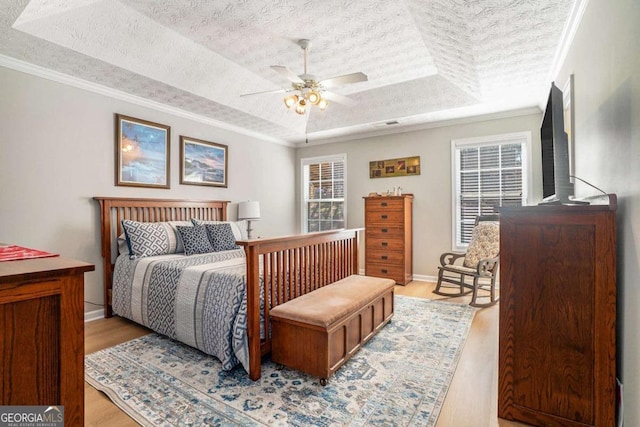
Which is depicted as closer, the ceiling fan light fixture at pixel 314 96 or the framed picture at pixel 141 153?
the ceiling fan light fixture at pixel 314 96

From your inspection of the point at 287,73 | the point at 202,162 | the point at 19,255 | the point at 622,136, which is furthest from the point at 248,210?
the point at 622,136

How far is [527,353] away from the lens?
64.7 inches

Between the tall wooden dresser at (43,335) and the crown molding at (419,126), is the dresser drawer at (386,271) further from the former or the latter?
the tall wooden dresser at (43,335)

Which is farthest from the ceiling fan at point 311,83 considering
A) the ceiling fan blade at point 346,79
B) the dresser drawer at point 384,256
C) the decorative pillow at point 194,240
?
the dresser drawer at point 384,256

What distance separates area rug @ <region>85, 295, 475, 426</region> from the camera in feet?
5.71

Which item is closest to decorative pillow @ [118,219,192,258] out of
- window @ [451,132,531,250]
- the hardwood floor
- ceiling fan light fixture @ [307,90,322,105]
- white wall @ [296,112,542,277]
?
the hardwood floor

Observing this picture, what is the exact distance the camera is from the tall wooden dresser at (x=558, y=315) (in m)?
1.46

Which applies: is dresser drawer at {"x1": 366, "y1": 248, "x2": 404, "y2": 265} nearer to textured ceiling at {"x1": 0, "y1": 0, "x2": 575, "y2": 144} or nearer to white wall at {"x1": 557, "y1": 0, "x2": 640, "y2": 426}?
textured ceiling at {"x1": 0, "y1": 0, "x2": 575, "y2": 144}

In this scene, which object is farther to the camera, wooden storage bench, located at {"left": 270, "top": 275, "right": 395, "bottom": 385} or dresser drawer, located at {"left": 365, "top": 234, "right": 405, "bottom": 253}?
dresser drawer, located at {"left": 365, "top": 234, "right": 405, "bottom": 253}

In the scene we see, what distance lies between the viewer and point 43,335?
960 millimetres

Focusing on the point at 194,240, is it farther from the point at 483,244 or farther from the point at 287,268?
the point at 483,244

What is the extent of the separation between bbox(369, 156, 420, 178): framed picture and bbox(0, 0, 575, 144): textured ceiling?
0.99m

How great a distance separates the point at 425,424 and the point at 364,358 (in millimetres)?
768

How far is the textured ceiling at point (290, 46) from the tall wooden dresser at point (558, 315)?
5.16 ft
